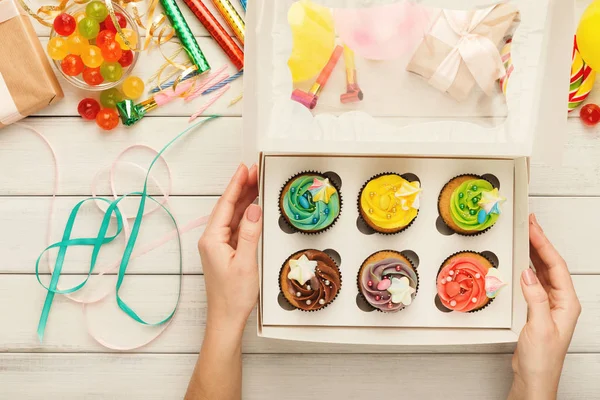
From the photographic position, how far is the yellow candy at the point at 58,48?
1.17m

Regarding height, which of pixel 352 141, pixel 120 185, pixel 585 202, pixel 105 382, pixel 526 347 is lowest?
pixel 105 382

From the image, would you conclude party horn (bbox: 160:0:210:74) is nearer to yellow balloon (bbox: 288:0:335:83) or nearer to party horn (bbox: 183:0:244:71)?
party horn (bbox: 183:0:244:71)

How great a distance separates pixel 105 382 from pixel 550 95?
123 cm

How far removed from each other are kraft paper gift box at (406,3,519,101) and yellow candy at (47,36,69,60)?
799 millimetres

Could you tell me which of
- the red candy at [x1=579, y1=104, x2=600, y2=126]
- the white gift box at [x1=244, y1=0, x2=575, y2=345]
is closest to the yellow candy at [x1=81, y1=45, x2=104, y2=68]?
the white gift box at [x1=244, y1=0, x2=575, y2=345]

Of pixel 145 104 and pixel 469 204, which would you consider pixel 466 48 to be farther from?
pixel 145 104

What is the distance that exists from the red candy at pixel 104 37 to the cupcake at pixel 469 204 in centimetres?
84

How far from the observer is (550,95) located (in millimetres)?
967

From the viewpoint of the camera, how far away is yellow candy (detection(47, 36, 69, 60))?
1.17 meters

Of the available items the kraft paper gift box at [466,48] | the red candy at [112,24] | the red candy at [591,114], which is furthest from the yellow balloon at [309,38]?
the red candy at [591,114]

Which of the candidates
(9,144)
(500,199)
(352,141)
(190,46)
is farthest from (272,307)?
(9,144)

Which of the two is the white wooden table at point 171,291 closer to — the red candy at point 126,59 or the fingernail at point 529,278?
the red candy at point 126,59

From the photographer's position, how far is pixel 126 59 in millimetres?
1211

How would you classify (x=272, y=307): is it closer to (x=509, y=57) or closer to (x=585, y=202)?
(x=509, y=57)
